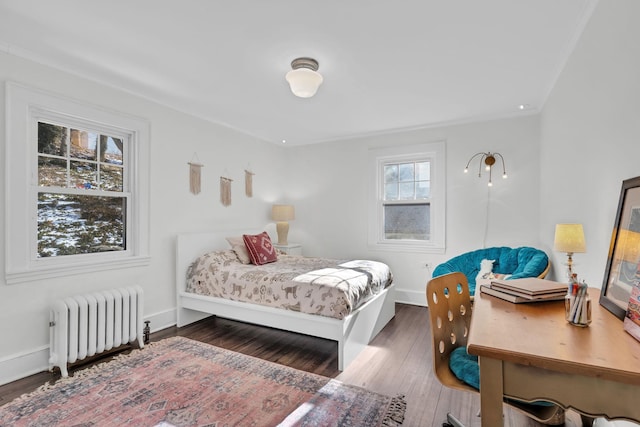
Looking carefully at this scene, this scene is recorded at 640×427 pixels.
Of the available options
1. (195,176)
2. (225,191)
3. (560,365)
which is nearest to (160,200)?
(195,176)

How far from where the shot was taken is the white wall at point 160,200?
2.37m

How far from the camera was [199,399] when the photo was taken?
2094mm

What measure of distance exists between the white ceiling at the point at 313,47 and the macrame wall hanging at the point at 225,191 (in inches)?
40.7

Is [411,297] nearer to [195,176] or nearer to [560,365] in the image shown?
[195,176]

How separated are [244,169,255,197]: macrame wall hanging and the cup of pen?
4.08 metres

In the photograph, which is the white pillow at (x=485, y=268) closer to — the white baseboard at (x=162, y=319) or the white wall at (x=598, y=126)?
the white wall at (x=598, y=126)

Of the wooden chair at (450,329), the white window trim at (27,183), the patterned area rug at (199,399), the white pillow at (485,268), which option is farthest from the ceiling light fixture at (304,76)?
the white pillow at (485,268)

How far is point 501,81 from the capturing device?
2889 millimetres

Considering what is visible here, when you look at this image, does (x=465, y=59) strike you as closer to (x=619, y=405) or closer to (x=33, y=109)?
(x=619, y=405)

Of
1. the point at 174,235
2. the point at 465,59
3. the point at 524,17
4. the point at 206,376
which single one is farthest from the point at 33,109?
the point at 524,17

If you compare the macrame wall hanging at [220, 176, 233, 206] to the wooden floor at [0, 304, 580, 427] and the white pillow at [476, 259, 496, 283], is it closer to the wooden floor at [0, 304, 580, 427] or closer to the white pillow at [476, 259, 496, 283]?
the wooden floor at [0, 304, 580, 427]

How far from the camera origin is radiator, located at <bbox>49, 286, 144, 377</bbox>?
2414 millimetres

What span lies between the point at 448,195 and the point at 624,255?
3079mm

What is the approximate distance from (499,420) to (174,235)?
3.44m
